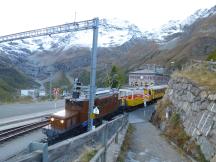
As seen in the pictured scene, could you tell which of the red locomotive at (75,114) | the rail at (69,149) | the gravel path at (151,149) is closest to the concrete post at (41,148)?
the rail at (69,149)

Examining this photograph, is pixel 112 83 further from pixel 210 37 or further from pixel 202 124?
pixel 210 37

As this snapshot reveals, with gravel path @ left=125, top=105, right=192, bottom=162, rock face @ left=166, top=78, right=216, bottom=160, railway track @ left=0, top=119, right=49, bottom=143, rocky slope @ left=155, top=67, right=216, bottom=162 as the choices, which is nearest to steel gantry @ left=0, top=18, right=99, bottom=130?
gravel path @ left=125, top=105, right=192, bottom=162

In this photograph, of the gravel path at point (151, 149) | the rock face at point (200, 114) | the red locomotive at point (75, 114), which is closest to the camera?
the rock face at point (200, 114)

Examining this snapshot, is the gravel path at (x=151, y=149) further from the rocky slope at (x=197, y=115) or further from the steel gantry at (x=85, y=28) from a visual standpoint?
the steel gantry at (x=85, y=28)

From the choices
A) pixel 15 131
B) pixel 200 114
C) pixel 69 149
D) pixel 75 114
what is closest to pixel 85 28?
pixel 75 114

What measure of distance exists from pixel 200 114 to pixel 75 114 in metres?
9.56

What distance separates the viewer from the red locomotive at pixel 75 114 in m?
23.7

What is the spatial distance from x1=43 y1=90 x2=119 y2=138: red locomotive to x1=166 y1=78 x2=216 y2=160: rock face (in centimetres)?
730

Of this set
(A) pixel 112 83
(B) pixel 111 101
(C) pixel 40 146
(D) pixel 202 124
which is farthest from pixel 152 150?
(A) pixel 112 83

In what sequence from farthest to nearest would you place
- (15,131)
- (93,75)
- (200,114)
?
1. (93,75)
2. (15,131)
3. (200,114)

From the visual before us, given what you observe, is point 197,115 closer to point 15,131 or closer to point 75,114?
point 75,114

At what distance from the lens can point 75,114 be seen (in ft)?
85.9

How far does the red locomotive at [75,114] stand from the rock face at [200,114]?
7297 millimetres

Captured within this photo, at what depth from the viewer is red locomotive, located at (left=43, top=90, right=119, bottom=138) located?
77.7 feet
